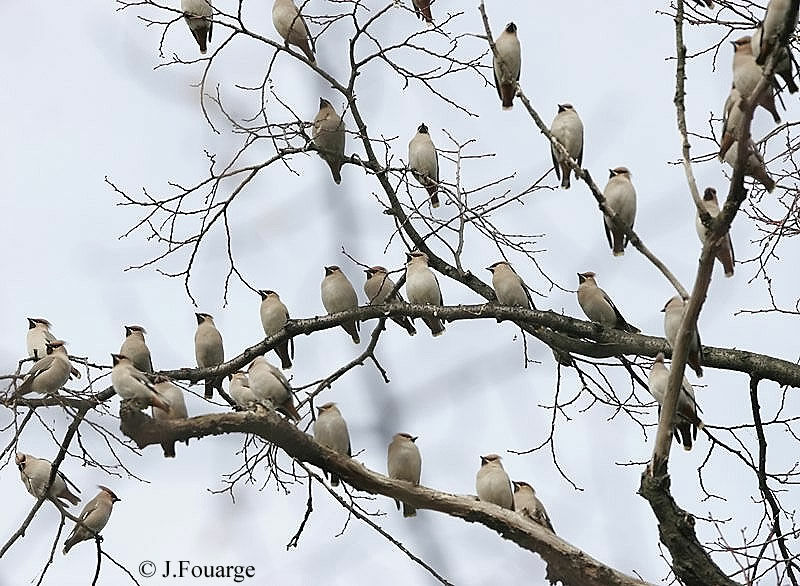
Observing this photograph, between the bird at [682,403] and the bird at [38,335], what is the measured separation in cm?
420

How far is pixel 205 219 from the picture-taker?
680cm

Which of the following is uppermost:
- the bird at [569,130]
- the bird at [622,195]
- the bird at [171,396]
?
the bird at [569,130]

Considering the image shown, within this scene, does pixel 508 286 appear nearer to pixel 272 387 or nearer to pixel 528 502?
pixel 528 502

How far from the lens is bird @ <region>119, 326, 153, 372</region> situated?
775 cm

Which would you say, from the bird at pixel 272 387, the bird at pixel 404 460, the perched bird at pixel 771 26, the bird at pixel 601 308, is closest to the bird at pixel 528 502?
the bird at pixel 404 460

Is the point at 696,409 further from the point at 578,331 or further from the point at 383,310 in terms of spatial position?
the point at 383,310

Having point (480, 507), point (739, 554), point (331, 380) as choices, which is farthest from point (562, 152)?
point (331, 380)

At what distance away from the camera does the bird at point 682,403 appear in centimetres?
633

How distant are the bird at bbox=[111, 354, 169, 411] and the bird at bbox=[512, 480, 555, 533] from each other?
8.09ft

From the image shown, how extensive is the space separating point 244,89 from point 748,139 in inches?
137

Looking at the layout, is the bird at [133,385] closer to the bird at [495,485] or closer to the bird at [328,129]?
the bird at [495,485]

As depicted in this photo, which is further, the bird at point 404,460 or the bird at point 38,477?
the bird at point 38,477

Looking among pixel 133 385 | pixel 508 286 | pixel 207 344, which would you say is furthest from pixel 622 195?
pixel 133 385

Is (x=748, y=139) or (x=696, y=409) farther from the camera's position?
(x=696, y=409)
